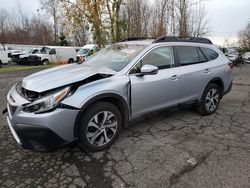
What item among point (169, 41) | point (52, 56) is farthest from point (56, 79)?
point (52, 56)

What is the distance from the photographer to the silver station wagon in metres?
2.75

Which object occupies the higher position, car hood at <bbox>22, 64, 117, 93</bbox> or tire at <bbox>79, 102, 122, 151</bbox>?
A: car hood at <bbox>22, 64, 117, 93</bbox>

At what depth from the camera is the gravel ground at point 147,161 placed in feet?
8.70

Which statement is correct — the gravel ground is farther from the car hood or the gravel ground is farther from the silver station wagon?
the car hood

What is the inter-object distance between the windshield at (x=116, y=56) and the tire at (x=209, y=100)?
1.90 meters

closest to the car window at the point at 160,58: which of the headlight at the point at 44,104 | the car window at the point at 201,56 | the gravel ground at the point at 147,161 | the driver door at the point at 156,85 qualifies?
the driver door at the point at 156,85

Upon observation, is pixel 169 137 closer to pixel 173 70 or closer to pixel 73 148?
pixel 173 70

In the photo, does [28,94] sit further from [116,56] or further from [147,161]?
[147,161]

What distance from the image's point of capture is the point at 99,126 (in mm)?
3229

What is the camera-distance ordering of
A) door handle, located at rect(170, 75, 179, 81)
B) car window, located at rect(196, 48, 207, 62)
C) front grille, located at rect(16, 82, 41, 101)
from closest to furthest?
front grille, located at rect(16, 82, 41, 101) → door handle, located at rect(170, 75, 179, 81) → car window, located at rect(196, 48, 207, 62)

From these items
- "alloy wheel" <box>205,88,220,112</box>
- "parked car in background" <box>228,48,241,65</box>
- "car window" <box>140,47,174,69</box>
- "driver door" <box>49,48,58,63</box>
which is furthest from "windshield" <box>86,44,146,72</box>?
"driver door" <box>49,48,58,63</box>

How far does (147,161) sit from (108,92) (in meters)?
1.12

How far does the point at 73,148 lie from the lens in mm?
3418

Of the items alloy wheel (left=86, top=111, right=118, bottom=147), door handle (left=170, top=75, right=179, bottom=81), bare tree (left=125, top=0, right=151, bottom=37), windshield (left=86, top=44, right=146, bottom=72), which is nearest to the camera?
alloy wheel (left=86, top=111, right=118, bottom=147)
